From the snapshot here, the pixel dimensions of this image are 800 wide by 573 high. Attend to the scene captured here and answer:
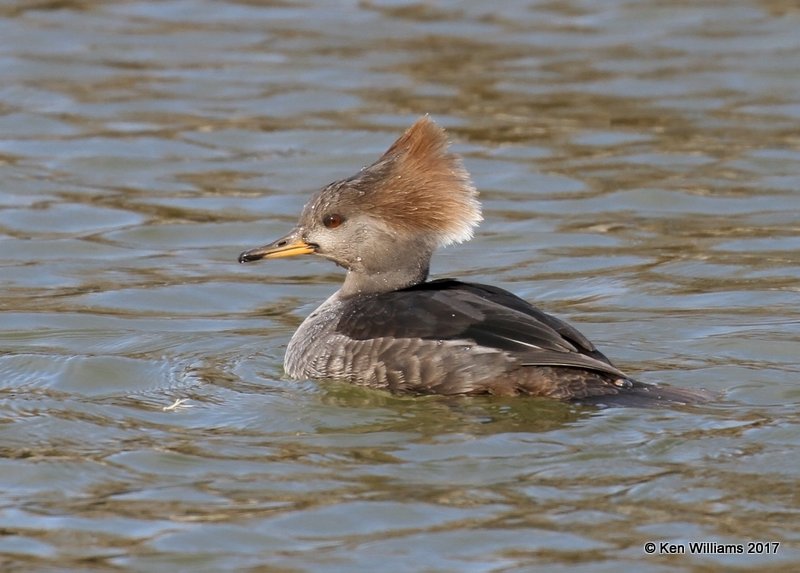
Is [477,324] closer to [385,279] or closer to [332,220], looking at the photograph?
[385,279]

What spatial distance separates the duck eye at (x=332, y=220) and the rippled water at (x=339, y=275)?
0.75 metres

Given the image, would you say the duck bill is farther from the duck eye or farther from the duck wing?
the duck wing

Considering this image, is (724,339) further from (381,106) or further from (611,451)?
(381,106)

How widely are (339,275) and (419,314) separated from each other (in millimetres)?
2800

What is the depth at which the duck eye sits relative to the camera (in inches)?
305

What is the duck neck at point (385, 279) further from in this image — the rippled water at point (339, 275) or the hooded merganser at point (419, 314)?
the rippled water at point (339, 275)

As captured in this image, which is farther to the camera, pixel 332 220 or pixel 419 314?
pixel 332 220

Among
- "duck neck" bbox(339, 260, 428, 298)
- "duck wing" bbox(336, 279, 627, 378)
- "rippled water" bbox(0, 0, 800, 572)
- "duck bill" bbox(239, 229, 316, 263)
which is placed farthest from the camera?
"duck bill" bbox(239, 229, 316, 263)

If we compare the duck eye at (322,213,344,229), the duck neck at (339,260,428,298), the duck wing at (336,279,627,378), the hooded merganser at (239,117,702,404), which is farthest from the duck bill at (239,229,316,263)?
the duck wing at (336,279,627,378)

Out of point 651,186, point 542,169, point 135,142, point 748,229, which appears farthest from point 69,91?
point 748,229

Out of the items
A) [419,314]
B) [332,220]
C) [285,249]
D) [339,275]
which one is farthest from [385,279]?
[339,275]

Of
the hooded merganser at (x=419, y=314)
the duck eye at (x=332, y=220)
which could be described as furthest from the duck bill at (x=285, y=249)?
the duck eye at (x=332, y=220)

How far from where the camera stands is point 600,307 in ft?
28.8

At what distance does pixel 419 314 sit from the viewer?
23.2ft
